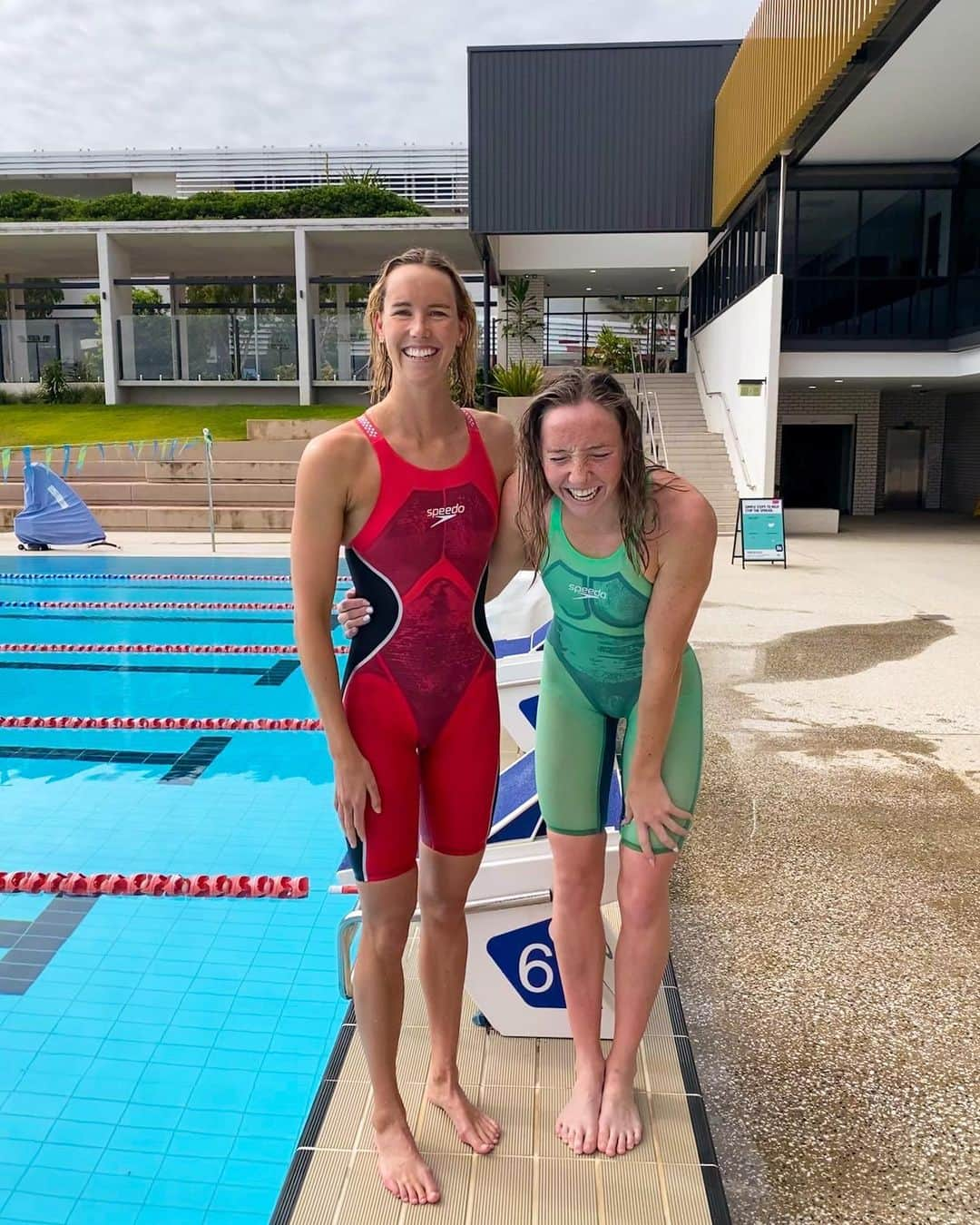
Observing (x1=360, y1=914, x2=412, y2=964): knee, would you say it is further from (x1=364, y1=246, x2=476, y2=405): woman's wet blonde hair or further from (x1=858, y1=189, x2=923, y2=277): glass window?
(x1=858, y1=189, x2=923, y2=277): glass window

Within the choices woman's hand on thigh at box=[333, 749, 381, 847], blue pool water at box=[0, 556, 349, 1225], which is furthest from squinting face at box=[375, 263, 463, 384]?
blue pool water at box=[0, 556, 349, 1225]

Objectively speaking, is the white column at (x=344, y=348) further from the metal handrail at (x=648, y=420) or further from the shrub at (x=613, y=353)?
the metal handrail at (x=648, y=420)

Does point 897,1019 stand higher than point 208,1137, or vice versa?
point 897,1019

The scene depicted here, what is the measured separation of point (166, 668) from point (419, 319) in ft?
19.8

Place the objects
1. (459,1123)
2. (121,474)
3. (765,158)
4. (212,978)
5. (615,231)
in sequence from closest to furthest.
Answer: (459,1123) → (212,978) → (765,158) → (121,474) → (615,231)

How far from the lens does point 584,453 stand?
1806mm

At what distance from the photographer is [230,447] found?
17328 mm

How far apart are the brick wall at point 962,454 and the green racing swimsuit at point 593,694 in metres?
20.6

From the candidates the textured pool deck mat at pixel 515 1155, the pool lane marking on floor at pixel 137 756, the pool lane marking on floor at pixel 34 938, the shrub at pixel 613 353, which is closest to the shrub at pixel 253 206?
the shrub at pixel 613 353

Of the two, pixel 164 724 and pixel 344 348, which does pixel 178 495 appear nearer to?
pixel 344 348

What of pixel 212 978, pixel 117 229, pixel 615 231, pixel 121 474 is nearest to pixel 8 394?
pixel 117 229

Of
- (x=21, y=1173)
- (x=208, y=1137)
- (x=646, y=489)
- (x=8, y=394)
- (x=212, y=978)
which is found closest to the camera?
(x=646, y=489)

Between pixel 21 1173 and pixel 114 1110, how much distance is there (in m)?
0.25

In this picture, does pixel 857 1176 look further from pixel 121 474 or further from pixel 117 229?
pixel 117 229
